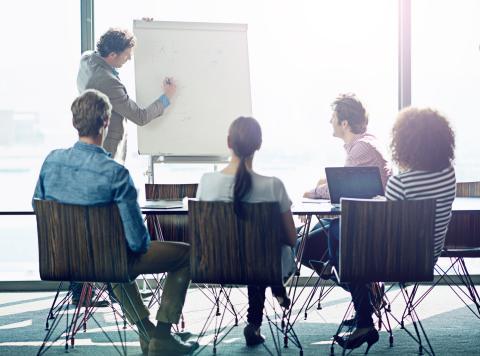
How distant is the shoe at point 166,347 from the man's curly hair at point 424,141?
4.49 feet

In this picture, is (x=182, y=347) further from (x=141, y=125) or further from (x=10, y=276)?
(x=10, y=276)

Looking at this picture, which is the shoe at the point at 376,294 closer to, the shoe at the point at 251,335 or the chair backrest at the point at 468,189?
the shoe at the point at 251,335

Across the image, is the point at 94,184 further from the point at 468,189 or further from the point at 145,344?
the point at 468,189

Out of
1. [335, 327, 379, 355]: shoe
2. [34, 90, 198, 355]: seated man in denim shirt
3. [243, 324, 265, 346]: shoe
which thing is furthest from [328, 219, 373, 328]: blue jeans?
[34, 90, 198, 355]: seated man in denim shirt

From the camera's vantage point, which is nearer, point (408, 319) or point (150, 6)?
point (408, 319)

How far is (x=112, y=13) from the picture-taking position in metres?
5.09

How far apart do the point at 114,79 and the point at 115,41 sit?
0.79ft

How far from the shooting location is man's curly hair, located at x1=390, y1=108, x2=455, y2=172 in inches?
119

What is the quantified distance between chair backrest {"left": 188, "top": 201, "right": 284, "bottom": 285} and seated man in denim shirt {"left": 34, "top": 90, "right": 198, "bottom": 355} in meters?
0.28

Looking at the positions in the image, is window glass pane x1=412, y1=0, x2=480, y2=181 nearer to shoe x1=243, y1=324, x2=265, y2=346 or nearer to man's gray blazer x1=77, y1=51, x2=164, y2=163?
man's gray blazer x1=77, y1=51, x2=164, y2=163

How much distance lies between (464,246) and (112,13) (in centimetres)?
300

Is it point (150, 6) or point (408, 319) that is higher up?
point (150, 6)

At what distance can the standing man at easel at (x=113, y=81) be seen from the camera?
436 centimetres

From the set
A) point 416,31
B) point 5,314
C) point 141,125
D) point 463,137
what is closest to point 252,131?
point 141,125
